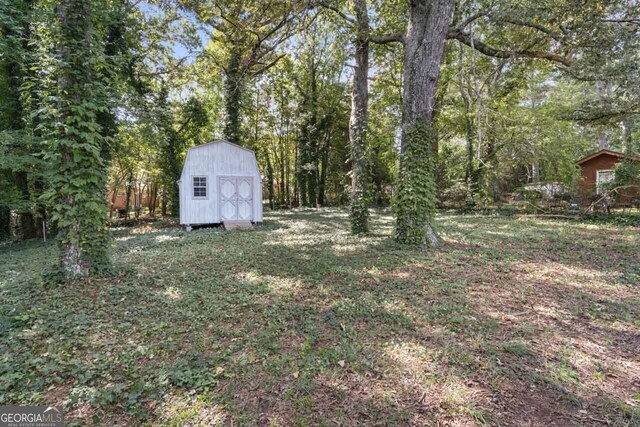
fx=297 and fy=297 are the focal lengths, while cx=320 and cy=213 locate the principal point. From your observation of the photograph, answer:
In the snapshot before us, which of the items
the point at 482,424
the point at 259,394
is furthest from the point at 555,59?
the point at 259,394

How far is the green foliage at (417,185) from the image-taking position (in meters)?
6.09

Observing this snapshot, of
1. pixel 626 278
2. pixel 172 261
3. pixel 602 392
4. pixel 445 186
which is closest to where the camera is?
A: pixel 602 392

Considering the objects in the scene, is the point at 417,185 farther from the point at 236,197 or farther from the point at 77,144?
the point at 236,197

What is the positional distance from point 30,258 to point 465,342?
29.9ft

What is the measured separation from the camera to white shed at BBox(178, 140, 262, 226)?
10.9m

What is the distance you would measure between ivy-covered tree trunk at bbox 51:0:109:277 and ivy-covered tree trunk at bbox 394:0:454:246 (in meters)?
5.29

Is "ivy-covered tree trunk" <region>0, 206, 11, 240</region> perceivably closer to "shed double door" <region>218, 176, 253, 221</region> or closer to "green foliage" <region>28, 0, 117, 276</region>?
"shed double door" <region>218, 176, 253, 221</region>

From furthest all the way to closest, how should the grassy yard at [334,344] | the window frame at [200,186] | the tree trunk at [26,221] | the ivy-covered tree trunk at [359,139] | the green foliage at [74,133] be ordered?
the window frame at [200,186] < the tree trunk at [26,221] < the ivy-covered tree trunk at [359,139] < the green foliage at [74,133] < the grassy yard at [334,344]

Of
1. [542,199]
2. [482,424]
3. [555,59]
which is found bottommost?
[482,424]

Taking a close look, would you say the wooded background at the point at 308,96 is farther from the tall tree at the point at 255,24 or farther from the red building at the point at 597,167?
the red building at the point at 597,167

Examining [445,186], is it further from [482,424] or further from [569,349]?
[482,424]

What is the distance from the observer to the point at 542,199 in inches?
490

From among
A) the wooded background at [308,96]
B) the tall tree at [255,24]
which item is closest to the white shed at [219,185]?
the wooded background at [308,96]

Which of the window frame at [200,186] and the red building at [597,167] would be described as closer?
the window frame at [200,186]
